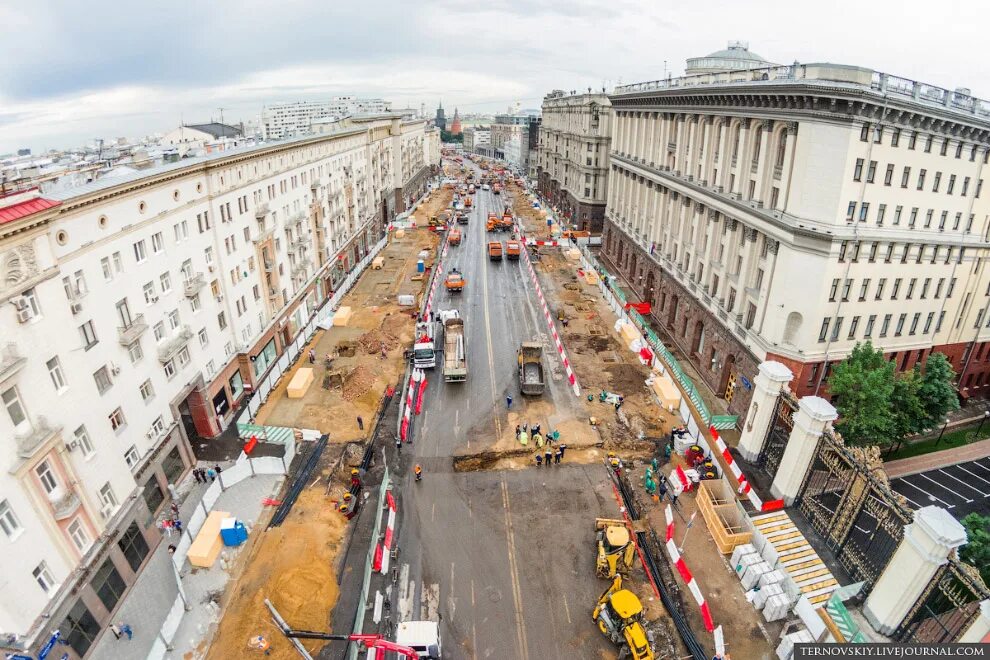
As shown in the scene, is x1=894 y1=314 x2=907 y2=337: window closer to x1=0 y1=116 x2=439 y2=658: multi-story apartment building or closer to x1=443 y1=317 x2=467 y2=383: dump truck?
x1=443 y1=317 x2=467 y2=383: dump truck

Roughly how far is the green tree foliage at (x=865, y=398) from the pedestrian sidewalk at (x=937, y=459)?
651cm

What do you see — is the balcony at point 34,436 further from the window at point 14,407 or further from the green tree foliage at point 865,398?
the green tree foliage at point 865,398

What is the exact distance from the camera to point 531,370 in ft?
156

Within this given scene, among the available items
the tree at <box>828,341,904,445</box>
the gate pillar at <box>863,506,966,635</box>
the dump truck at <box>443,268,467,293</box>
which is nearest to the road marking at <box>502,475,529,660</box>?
the gate pillar at <box>863,506,966,635</box>

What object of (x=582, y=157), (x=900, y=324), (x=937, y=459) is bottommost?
(x=937, y=459)

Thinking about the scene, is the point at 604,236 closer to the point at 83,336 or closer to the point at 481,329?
the point at 481,329

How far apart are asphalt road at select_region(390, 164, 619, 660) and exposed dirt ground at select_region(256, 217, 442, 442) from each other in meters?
4.93

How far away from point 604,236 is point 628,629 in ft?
247

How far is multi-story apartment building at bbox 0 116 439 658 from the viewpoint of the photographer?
858 inches

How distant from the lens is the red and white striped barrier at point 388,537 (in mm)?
28203

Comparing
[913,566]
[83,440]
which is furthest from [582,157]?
[83,440]

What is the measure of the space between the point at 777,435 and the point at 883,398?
6.63m

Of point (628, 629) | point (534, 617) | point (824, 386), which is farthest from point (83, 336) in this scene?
point (824, 386)

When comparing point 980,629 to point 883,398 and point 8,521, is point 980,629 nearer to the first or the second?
point 883,398
